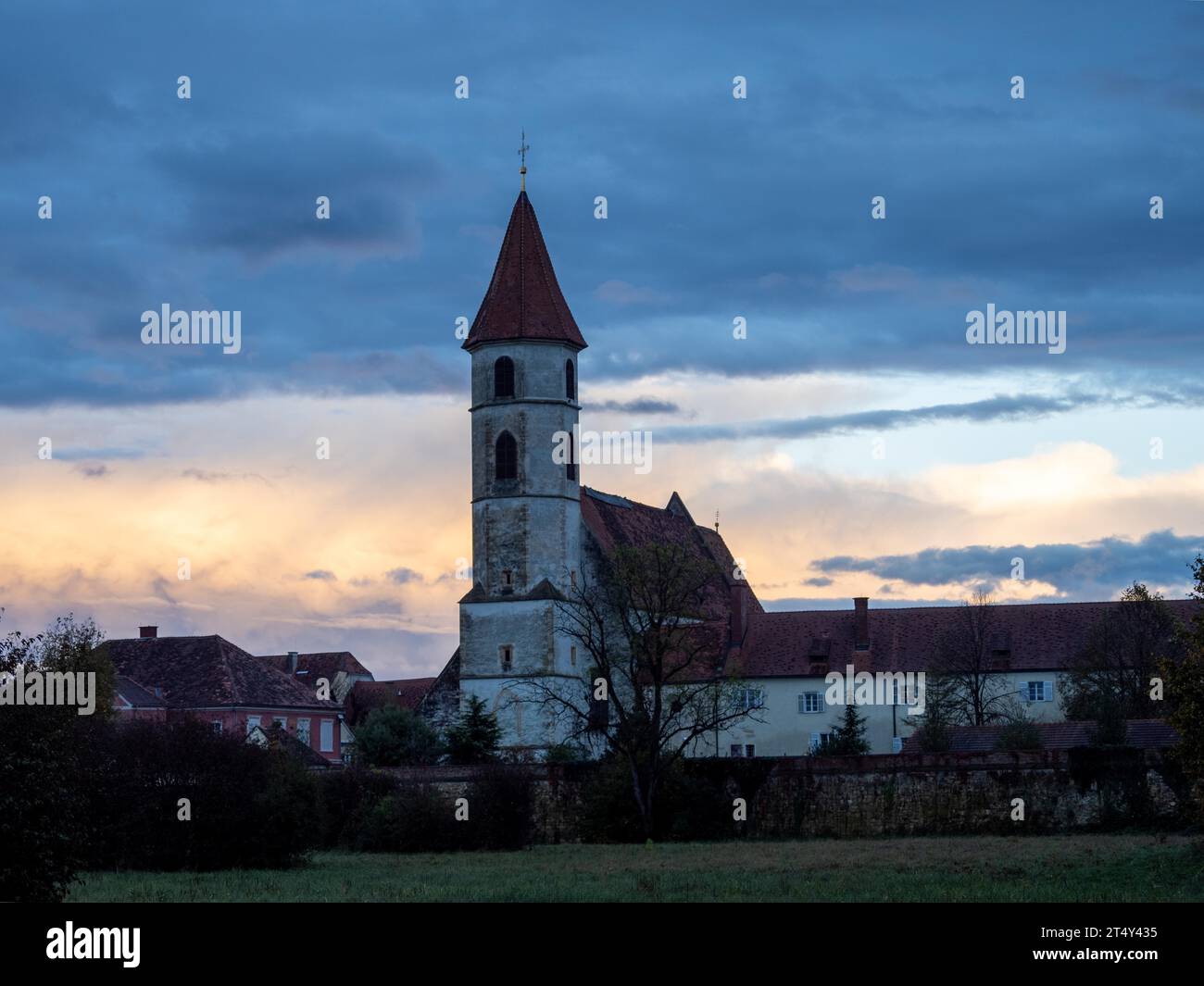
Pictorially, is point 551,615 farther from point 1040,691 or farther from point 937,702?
point 1040,691

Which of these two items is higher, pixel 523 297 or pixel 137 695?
pixel 523 297

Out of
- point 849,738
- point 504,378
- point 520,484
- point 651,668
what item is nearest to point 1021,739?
point 651,668

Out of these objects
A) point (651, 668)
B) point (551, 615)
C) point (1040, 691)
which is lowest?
point (1040, 691)

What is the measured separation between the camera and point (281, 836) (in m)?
41.4

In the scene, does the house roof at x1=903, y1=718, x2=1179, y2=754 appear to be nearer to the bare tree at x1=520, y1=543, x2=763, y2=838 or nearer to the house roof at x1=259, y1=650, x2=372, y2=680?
the bare tree at x1=520, y1=543, x2=763, y2=838

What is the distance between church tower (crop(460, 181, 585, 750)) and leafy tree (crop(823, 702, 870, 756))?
44.6 feet

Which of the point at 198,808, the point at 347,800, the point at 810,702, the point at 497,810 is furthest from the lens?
the point at 810,702

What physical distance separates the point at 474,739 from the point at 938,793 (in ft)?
85.2

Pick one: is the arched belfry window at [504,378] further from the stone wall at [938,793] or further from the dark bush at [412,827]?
the dark bush at [412,827]

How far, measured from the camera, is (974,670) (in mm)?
74875

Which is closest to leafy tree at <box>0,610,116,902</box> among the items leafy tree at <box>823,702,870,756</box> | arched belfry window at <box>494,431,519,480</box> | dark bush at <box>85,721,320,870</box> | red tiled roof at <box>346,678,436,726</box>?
dark bush at <box>85,721,320,870</box>

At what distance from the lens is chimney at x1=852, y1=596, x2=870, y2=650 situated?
80125mm
